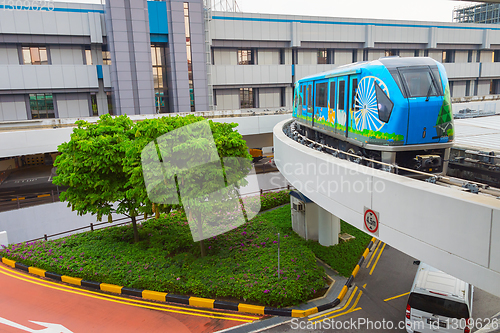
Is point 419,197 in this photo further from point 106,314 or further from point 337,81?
point 106,314

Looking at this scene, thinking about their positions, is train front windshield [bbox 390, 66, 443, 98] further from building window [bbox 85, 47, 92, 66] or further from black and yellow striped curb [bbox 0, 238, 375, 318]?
building window [bbox 85, 47, 92, 66]

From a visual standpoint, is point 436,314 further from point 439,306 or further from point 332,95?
point 332,95

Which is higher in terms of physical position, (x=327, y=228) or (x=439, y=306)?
(x=439, y=306)

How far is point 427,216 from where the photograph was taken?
6.05m

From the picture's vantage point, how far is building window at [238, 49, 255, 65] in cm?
3531

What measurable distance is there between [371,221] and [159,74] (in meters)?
27.6

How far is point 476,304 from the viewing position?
12.0 metres

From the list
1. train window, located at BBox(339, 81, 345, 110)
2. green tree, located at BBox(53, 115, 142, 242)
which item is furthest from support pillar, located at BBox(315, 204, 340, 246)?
green tree, located at BBox(53, 115, 142, 242)

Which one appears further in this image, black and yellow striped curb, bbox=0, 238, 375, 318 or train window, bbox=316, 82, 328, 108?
train window, bbox=316, 82, 328, 108

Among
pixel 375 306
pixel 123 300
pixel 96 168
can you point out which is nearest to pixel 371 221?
pixel 375 306

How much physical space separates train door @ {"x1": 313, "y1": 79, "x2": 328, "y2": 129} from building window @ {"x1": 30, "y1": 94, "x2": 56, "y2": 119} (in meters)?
25.2

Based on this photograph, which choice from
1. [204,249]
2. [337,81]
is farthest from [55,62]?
[337,81]

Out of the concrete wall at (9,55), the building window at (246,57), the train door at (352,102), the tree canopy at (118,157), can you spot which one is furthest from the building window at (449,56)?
the concrete wall at (9,55)

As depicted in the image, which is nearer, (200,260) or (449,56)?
(200,260)
